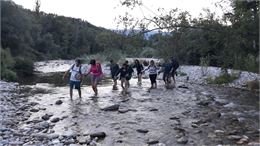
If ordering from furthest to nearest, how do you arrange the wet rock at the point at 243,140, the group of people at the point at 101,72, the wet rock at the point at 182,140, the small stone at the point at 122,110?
the group of people at the point at 101,72
the small stone at the point at 122,110
the wet rock at the point at 182,140
the wet rock at the point at 243,140

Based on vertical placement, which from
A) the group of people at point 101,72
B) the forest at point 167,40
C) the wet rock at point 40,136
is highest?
the forest at point 167,40

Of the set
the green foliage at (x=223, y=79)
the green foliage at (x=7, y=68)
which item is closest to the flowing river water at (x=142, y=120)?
the green foliage at (x=223, y=79)

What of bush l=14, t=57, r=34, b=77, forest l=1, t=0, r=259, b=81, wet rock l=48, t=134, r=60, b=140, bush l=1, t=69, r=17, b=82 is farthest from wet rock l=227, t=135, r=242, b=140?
bush l=14, t=57, r=34, b=77

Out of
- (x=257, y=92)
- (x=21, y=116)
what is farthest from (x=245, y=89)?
(x=21, y=116)

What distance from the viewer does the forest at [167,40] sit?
1692 cm

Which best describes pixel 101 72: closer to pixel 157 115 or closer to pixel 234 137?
pixel 157 115

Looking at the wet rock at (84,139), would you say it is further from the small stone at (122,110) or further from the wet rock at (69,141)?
the small stone at (122,110)

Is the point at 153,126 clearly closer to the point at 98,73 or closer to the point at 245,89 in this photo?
the point at 98,73

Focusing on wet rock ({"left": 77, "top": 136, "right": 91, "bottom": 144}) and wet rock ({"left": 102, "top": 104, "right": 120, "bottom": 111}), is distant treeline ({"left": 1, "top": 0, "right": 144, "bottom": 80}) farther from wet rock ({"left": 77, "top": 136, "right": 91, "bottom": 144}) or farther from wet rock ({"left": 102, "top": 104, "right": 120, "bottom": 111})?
wet rock ({"left": 77, "top": 136, "right": 91, "bottom": 144})

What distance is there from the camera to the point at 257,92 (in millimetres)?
20125

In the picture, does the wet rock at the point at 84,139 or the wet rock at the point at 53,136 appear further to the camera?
the wet rock at the point at 53,136

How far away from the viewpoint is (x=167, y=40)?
35.8 meters

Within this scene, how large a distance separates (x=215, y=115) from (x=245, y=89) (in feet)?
29.1

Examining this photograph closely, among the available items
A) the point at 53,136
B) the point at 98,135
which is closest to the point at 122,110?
the point at 98,135
